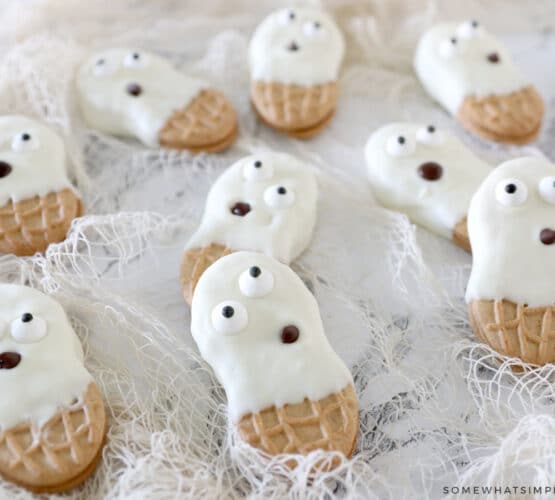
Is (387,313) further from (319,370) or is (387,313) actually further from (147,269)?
(147,269)

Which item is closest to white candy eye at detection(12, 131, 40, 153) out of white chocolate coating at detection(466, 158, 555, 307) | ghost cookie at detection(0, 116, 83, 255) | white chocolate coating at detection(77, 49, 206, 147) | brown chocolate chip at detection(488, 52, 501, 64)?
ghost cookie at detection(0, 116, 83, 255)

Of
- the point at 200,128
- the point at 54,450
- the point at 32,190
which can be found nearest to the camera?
the point at 54,450

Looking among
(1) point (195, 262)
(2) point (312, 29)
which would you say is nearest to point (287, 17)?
(2) point (312, 29)

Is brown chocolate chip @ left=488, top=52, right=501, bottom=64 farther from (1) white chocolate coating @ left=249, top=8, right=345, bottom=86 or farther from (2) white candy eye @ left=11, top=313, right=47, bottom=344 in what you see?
(2) white candy eye @ left=11, top=313, right=47, bottom=344

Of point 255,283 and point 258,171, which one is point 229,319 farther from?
point 258,171

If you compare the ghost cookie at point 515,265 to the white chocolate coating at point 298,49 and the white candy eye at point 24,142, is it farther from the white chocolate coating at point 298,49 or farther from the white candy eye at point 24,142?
the white candy eye at point 24,142
